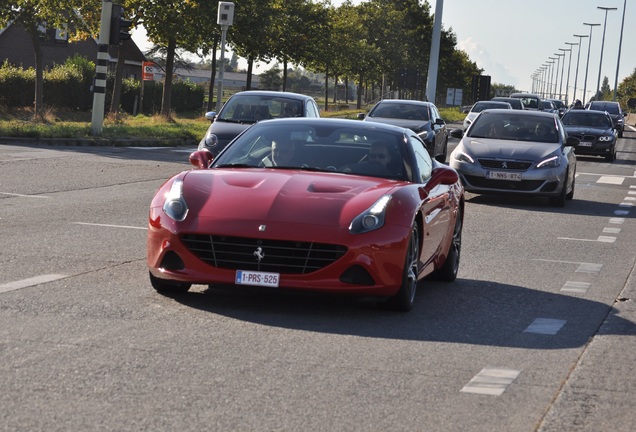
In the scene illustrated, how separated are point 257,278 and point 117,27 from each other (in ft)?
73.4

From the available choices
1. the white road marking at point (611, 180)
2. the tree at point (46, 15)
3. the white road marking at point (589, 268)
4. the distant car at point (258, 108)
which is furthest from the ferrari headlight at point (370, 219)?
the tree at point (46, 15)

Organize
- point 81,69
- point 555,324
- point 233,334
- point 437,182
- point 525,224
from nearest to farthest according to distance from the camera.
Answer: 1. point 233,334
2. point 555,324
3. point 437,182
4. point 525,224
5. point 81,69

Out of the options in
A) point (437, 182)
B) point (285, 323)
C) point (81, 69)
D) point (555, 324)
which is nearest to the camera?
point (285, 323)

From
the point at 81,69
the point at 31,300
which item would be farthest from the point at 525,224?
the point at 81,69

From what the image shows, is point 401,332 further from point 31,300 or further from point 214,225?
point 31,300

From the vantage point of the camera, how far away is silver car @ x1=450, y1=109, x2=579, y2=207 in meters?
19.2

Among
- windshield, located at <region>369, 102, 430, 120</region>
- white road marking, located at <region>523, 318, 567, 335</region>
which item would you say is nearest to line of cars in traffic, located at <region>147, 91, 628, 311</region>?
white road marking, located at <region>523, 318, 567, 335</region>

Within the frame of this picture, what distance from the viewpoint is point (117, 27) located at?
29453mm

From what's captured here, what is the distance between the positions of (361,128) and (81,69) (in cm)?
6136

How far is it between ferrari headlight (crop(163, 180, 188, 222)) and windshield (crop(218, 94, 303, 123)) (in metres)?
15.1

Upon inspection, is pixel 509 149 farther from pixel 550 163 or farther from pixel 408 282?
pixel 408 282

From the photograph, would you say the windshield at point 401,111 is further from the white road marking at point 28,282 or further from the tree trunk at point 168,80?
the white road marking at point 28,282

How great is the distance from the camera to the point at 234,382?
19.3 ft

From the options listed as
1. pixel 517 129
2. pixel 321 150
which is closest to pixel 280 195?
pixel 321 150
